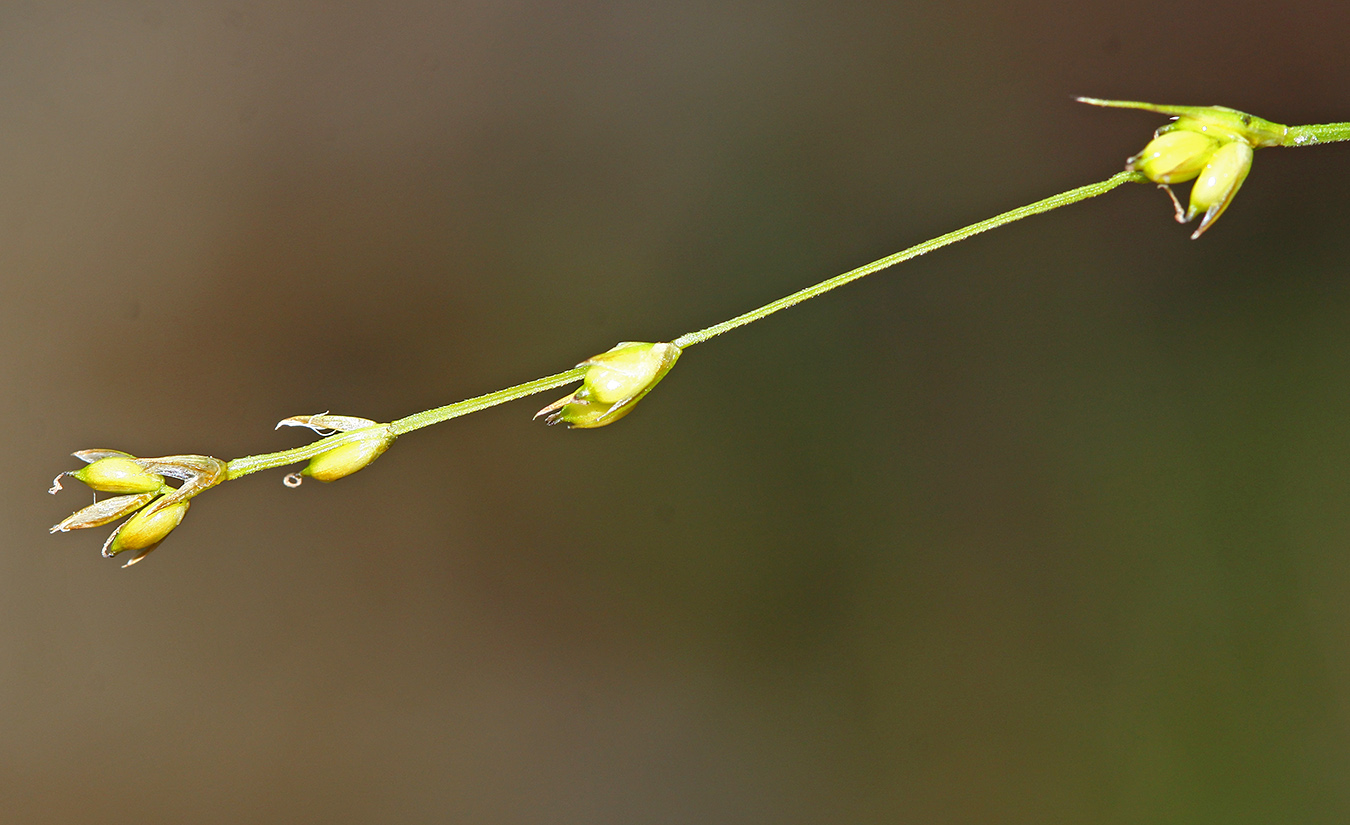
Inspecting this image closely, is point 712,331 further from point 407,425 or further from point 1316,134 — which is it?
point 1316,134

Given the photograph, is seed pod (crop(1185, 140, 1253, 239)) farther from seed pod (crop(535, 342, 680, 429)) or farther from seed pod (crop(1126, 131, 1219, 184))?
seed pod (crop(535, 342, 680, 429))

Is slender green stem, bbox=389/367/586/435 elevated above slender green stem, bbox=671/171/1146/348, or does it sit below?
below

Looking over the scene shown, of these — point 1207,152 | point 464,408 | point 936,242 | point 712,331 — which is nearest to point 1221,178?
point 1207,152

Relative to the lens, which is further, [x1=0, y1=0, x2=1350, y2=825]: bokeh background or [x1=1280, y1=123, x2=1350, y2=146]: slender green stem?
[x1=0, y1=0, x2=1350, y2=825]: bokeh background

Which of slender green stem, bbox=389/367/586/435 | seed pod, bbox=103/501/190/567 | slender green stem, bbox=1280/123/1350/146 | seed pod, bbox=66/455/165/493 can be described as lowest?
seed pod, bbox=103/501/190/567

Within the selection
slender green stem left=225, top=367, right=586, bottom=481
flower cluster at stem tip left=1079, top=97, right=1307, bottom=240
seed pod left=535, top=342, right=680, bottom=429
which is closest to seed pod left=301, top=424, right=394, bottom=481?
slender green stem left=225, top=367, right=586, bottom=481
